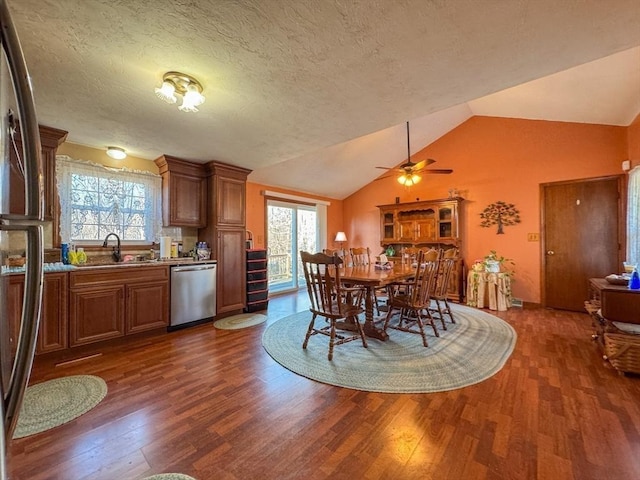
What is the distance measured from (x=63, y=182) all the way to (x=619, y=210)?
7.13m

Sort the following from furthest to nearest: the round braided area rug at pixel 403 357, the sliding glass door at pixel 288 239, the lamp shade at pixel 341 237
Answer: the lamp shade at pixel 341 237, the sliding glass door at pixel 288 239, the round braided area rug at pixel 403 357

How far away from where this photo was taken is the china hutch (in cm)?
511

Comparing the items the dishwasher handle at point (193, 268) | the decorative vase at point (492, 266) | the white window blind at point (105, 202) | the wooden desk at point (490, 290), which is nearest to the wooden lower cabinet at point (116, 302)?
the dishwasher handle at point (193, 268)

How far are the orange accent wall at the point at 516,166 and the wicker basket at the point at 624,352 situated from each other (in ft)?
8.25

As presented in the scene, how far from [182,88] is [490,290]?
4853 millimetres

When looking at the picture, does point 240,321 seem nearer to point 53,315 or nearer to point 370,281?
point 53,315

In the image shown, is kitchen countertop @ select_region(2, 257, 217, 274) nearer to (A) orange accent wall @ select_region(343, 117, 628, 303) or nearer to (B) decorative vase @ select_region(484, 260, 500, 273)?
(B) decorative vase @ select_region(484, 260, 500, 273)

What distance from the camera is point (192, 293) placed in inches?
141

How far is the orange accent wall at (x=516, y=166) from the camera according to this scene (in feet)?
13.3

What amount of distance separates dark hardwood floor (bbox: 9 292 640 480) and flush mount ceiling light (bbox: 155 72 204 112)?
208 centimetres

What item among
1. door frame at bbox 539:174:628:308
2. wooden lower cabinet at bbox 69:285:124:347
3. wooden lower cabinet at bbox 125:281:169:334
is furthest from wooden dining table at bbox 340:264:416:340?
door frame at bbox 539:174:628:308

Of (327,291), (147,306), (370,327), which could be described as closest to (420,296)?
(370,327)

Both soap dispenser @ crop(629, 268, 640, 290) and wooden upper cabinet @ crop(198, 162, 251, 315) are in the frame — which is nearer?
soap dispenser @ crop(629, 268, 640, 290)

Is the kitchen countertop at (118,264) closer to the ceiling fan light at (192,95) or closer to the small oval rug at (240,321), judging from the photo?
the small oval rug at (240,321)
